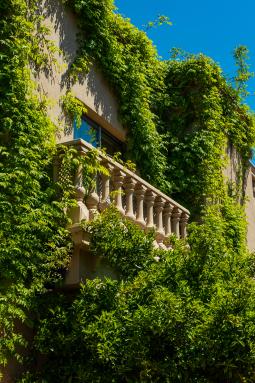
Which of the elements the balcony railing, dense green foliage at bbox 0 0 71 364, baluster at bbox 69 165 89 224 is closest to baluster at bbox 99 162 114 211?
the balcony railing

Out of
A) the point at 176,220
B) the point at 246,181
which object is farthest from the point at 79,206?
the point at 246,181

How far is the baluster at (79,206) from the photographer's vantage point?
948 cm

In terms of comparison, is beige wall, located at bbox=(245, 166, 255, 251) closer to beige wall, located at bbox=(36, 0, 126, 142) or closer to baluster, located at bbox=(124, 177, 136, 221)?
beige wall, located at bbox=(36, 0, 126, 142)

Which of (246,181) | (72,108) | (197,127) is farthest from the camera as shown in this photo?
(246,181)

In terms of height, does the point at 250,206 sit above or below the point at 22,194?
above

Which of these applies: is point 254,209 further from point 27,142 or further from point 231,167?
point 27,142

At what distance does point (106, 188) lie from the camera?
1009 cm

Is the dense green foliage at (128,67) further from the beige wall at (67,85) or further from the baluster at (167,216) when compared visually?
the baluster at (167,216)

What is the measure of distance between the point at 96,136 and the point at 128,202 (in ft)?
7.60

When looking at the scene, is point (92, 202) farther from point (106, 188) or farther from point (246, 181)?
point (246, 181)

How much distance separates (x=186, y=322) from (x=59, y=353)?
168cm

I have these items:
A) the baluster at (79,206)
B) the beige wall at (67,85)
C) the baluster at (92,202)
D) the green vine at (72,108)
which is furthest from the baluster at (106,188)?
the green vine at (72,108)

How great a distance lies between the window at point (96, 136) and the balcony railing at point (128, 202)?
1.45 metres

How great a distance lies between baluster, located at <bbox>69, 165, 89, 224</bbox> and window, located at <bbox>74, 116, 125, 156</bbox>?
207cm
